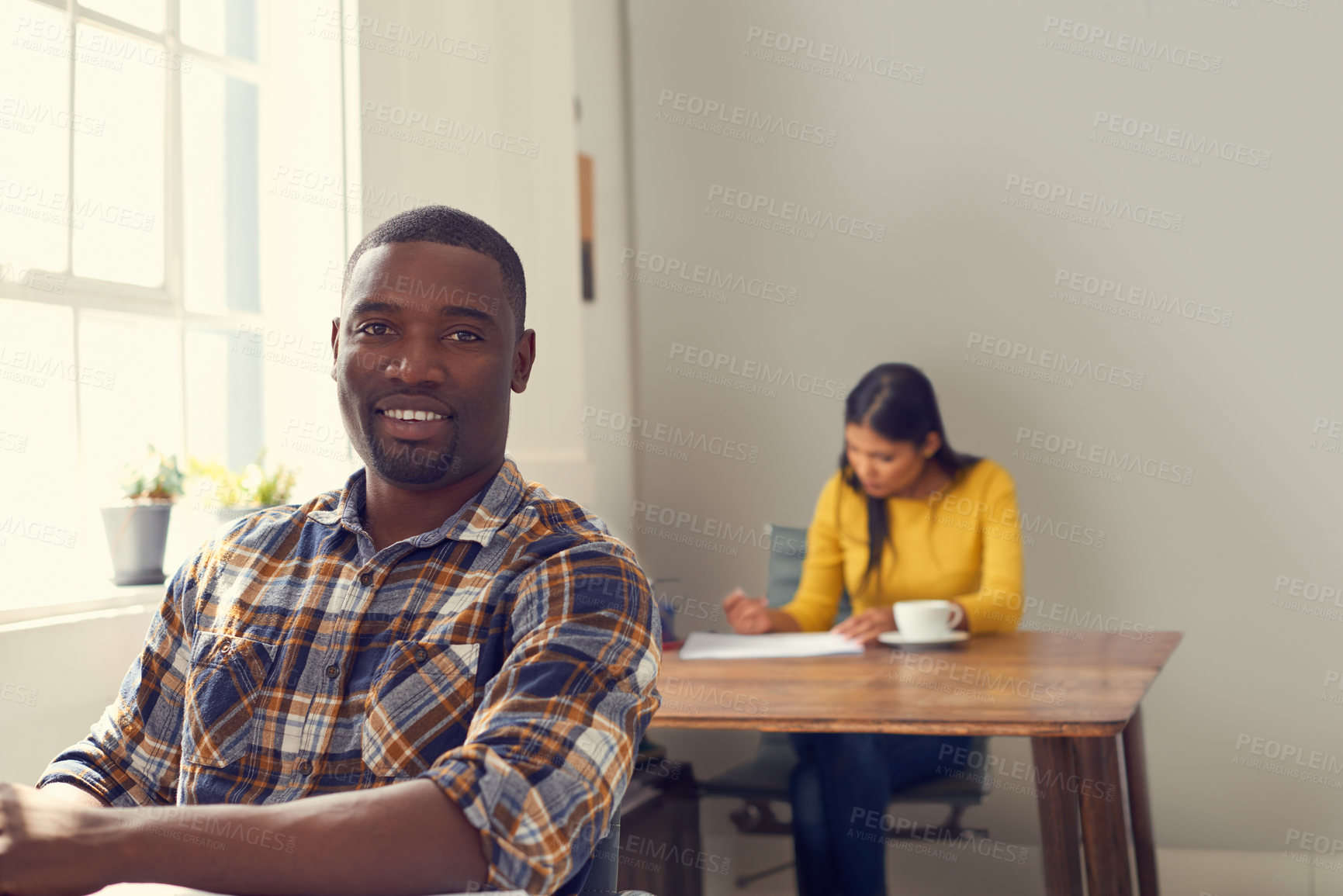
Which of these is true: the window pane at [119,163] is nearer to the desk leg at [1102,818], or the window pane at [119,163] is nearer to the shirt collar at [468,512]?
the shirt collar at [468,512]

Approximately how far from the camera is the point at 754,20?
332 cm

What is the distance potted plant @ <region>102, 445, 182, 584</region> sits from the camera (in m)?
1.72

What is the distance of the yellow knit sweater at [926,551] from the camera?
246 centimetres

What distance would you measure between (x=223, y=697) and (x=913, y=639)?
1.43 meters

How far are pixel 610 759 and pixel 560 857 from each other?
0.08 m

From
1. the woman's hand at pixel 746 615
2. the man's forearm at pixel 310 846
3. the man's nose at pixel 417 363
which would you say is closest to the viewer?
Result: the man's forearm at pixel 310 846

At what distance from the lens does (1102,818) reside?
1.52 meters

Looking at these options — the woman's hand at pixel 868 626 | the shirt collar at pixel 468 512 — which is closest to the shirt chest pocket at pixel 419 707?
the shirt collar at pixel 468 512

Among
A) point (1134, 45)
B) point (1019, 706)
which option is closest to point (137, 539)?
point (1019, 706)

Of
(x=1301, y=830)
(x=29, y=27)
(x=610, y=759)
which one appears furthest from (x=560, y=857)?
(x=1301, y=830)

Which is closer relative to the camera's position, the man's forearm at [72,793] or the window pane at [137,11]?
the man's forearm at [72,793]

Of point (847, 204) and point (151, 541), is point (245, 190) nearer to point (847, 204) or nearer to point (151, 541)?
point (151, 541)

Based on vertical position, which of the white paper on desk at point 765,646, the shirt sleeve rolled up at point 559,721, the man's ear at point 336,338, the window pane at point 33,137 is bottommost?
the white paper on desk at point 765,646

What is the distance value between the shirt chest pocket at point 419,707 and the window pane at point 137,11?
60.2 inches
